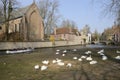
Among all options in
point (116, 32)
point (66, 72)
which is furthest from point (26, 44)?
point (66, 72)

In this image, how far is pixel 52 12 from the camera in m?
85.5

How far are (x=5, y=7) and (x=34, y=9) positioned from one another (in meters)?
19.9

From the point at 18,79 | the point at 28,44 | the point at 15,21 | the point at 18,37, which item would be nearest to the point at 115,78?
the point at 18,79

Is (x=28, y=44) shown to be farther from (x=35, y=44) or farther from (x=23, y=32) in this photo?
(x=23, y=32)

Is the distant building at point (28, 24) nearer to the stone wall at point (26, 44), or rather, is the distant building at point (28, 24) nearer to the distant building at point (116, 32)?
the stone wall at point (26, 44)

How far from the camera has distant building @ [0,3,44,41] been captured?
223 feet

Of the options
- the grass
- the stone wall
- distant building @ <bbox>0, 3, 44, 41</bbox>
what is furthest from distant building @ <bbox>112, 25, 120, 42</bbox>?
distant building @ <bbox>0, 3, 44, 41</bbox>

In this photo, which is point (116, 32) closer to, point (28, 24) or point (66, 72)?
point (66, 72)

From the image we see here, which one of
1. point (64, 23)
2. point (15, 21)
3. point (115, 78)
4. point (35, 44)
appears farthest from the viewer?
point (64, 23)

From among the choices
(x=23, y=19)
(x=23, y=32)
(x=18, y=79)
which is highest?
(x=23, y=19)

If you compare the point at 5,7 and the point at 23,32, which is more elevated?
the point at 5,7

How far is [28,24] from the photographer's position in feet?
231

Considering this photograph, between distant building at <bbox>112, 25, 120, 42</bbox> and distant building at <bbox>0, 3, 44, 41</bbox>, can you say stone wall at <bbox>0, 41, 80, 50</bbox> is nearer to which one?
distant building at <bbox>0, 3, 44, 41</bbox>

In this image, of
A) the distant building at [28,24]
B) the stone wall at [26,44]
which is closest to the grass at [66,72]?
the stone wall at [26,44]
